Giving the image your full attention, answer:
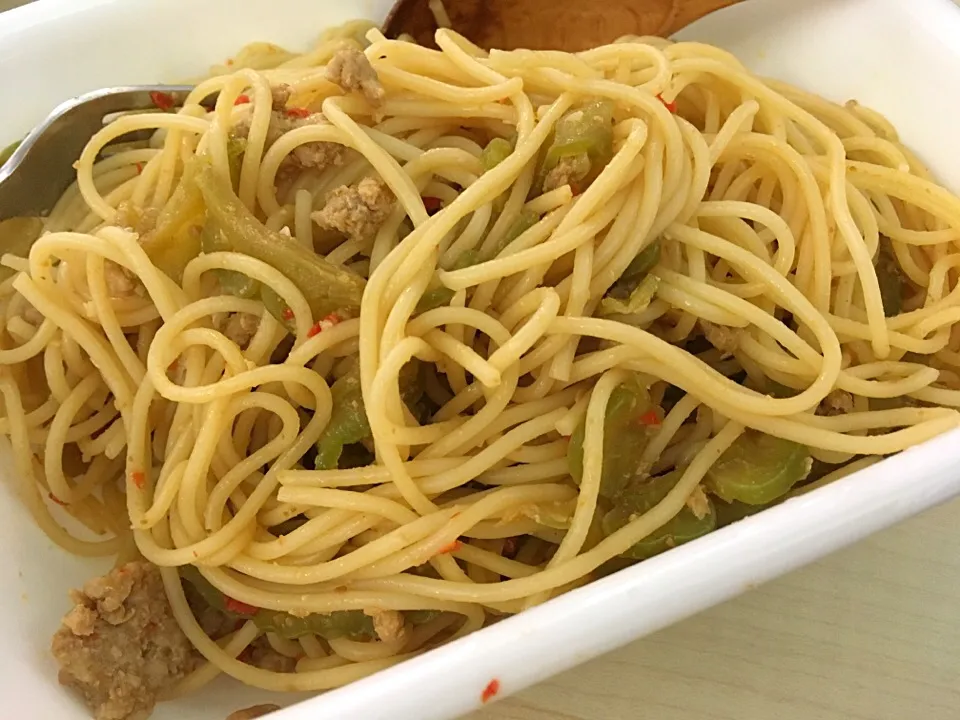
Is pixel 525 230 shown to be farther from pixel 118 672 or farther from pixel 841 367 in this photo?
pixel 118 672

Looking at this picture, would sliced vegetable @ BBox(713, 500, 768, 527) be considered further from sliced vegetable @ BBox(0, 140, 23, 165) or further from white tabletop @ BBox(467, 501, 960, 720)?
sliced vegetable @ BBox(0, 140, 23, 165)

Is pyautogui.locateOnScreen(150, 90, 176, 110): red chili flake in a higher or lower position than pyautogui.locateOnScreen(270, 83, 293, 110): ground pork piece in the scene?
higher

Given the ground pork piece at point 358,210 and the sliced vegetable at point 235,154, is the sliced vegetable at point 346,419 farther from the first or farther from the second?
the sliced vegetable at point 235,154

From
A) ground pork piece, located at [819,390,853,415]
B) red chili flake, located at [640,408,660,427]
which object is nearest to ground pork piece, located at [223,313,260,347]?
red chili flake, located at [640,408,660,427]

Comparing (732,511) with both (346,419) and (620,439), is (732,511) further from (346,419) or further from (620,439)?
(346,419)

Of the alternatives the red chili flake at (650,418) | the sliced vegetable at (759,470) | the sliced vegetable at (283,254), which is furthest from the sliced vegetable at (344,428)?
the sliced vegetable at (759,470)

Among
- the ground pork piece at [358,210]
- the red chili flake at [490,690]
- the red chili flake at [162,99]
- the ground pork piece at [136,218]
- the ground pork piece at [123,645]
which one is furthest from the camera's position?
the red chili flake at [162,99]
